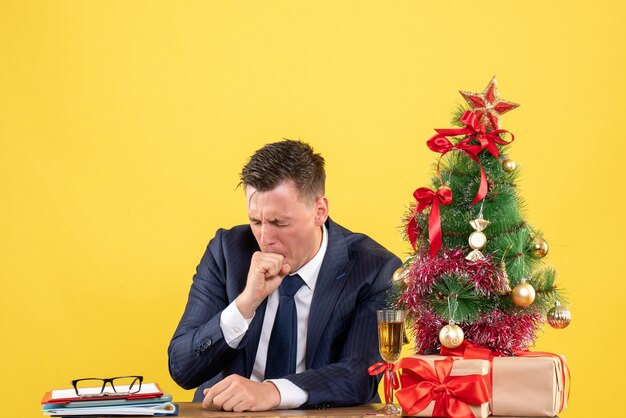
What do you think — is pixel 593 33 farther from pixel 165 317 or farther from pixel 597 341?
pixel 165 317

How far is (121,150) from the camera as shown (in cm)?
467

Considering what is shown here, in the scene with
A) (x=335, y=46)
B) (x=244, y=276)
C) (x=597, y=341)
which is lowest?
(x=597, y=341)

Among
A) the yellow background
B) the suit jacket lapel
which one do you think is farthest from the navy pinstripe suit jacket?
the yellow background

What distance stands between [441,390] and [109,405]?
90 centimetres

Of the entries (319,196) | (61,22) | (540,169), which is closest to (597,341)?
(540,169)

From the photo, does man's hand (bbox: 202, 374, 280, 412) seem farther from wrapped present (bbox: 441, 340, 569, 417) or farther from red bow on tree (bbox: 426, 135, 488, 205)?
red bow on tree (bbox: 426, 135, 488, 205)

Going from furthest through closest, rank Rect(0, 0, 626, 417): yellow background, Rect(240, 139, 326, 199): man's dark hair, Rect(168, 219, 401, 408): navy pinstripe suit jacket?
Rect(0, 0, 626, 417): yellow background < Rect(240, 139, 326, 199): man's dark hair < Rect(168, 219, 401, 408): navy pinstripe suit jacket

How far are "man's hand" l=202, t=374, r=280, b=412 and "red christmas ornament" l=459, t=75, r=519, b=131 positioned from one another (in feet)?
3.30

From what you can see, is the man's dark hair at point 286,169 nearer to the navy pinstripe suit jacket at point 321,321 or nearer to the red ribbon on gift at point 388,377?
the navy pinstripe suit jacket at point 321,321

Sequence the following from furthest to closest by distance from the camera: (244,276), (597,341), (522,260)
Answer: (597,341) → (244,276) → (522,260)

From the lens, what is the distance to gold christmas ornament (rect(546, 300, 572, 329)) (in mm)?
2844

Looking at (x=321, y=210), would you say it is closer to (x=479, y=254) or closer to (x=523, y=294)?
(x=479, y=254)

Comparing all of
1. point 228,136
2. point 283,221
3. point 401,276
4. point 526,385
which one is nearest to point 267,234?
point 283,221

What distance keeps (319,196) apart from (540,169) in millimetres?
1494
